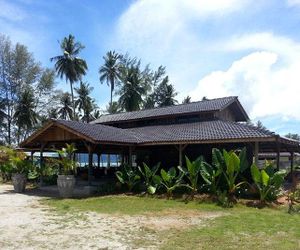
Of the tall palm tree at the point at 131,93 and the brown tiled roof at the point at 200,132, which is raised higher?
the tall palm tree at the point at 131,93

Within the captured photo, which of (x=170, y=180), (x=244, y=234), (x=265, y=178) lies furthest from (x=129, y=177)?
(x=244, y=234)

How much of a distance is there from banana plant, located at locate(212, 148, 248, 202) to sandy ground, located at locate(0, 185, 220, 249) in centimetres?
273

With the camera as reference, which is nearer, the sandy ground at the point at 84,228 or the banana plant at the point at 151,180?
the sandy ground at the point at 84,228

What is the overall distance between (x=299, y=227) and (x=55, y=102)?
47.6 metres

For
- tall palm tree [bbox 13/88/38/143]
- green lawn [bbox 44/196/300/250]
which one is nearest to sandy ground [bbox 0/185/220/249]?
green lawn [bbox 44/196/300/250]

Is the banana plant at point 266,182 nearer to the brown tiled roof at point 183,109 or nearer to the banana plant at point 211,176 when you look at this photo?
the banana plant at point 211,176

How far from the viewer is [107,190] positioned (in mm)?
18219

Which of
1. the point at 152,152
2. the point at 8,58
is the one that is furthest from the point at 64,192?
the point at 8,58

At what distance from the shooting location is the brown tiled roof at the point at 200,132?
16.3 metres

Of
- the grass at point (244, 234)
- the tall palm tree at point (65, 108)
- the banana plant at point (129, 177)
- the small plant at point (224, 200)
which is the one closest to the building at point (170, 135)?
the banana plant at point (129, 177)

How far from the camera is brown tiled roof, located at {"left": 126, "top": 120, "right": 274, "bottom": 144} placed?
1627cm

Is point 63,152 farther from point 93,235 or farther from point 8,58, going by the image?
point 8,58

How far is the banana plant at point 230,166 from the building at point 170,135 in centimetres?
138

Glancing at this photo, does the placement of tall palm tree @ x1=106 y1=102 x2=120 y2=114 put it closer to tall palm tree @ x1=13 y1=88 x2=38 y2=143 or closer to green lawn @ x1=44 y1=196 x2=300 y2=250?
tall palm tree @ x1=13 y1=88 x2=38 y2=143
